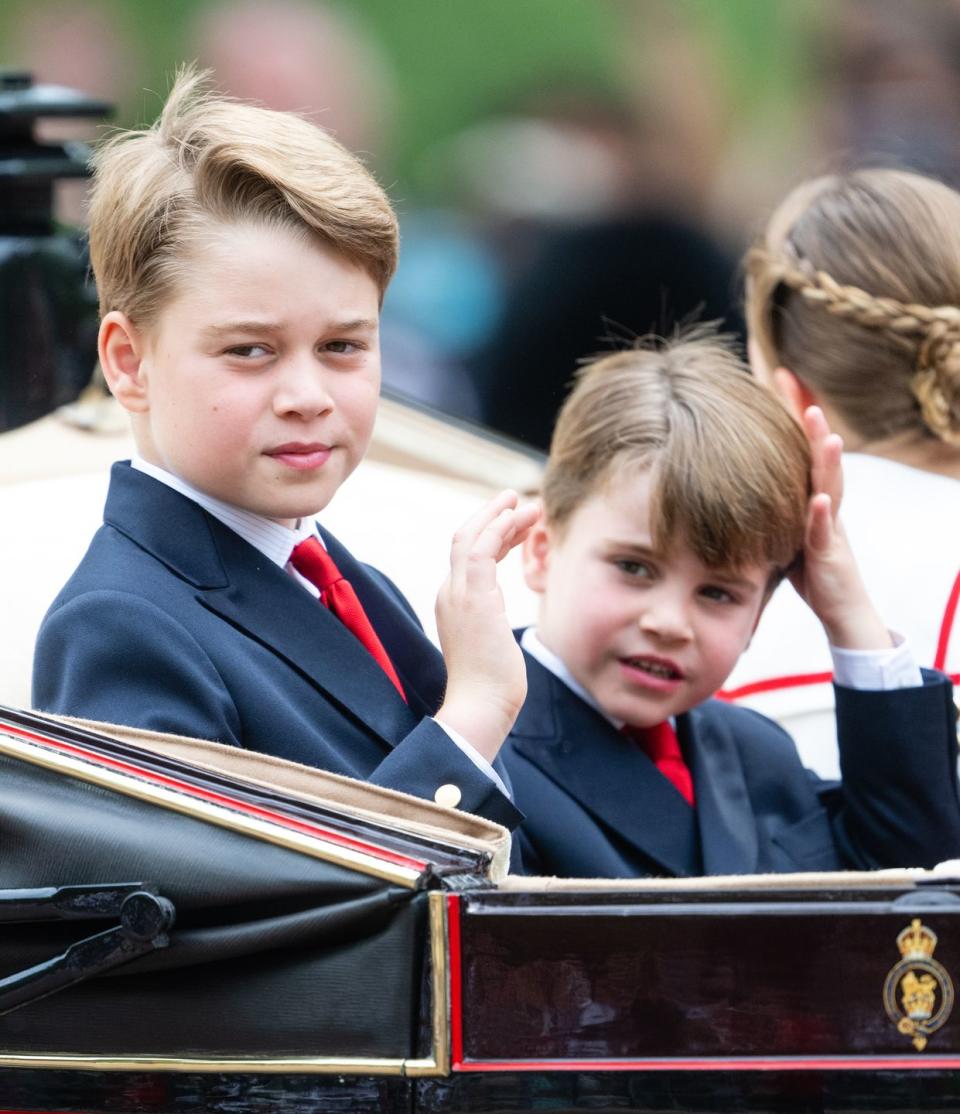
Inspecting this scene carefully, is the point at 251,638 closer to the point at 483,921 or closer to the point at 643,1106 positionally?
the point at 483,921

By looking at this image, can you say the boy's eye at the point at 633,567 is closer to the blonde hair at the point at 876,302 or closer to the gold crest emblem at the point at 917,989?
the blonde hair at the point at 876,302

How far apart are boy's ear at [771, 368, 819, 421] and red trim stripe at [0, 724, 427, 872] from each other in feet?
3.15

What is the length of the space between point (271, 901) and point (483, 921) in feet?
0.44

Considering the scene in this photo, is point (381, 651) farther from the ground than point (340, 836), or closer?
farther from the ground

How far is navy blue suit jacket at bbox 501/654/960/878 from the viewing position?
1.52 m

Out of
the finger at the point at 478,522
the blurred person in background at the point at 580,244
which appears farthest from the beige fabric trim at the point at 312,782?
the blurred person in background at the point at 580,244

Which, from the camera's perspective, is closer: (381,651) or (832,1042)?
(832,1042)

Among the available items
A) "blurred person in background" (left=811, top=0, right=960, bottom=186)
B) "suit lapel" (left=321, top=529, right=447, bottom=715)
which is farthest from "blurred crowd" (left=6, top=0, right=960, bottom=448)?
"suit lapel" (left=321, top=529, right=447, bottom=715)

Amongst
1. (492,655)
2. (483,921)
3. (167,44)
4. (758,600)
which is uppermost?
(167,44)

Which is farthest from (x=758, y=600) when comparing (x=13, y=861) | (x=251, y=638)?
(x=13, y=861)

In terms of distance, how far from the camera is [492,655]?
129 centimetres

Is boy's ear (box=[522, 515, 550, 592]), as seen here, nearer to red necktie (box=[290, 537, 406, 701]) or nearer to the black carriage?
red necktie (box=[290, 537, 406, 701])

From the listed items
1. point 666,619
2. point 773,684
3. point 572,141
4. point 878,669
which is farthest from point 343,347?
point 572,141

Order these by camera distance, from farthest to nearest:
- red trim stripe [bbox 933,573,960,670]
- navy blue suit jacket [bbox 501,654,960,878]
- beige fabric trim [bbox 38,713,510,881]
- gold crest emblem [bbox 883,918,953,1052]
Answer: red trim stripe [bbox 933,573,960,670]
navy blue suit jacket [bbox 501,654,960,878]
beige fabric trim [bbox 38,713,510,881]
gold crest emblem [bbox 883,918,953,1052]
